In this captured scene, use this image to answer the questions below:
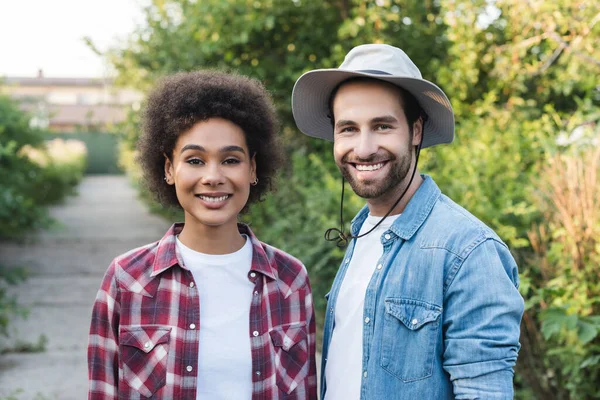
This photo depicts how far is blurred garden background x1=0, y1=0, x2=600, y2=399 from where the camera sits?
11.2 feet

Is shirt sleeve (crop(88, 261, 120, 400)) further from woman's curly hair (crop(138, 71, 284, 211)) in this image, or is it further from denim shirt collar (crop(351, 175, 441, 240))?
denim shirt collar (crop(351, 175, 441, 240))

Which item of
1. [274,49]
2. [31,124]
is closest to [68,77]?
[31,124]

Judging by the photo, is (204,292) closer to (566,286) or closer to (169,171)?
(169,171)

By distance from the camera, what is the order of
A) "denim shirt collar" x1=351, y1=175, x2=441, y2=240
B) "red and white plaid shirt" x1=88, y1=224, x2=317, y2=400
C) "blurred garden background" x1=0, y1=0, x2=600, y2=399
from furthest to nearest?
"blurred garden background" x1=0, y1=0, x2=600, y2=399 < "red and white plaid shirt" x1=88, y1=224, x2=317, y2=400 < "denim shirt collar" x1=351, y1=175, x2=441, y2=240

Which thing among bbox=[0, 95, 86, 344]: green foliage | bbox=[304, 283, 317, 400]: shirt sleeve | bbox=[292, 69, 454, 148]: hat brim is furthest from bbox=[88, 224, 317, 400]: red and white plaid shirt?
bbox=[0, 95, 86, 344]: green foliage

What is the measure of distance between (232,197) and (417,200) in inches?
24.7

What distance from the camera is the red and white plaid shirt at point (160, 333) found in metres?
2.15

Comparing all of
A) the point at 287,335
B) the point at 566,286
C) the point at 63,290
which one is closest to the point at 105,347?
the point at 287,335

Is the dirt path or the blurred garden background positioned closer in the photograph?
the blurred garden background

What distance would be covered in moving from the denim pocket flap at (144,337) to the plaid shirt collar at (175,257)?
0.19m

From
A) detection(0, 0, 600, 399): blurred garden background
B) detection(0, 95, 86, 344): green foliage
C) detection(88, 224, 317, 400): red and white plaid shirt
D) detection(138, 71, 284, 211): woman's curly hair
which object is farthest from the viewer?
detection(0, 95, 86, 344): green foliage

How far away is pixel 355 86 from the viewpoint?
213cm

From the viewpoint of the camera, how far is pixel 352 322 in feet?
6.97

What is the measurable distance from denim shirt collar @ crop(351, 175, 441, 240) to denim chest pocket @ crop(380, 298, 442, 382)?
0.74ft
